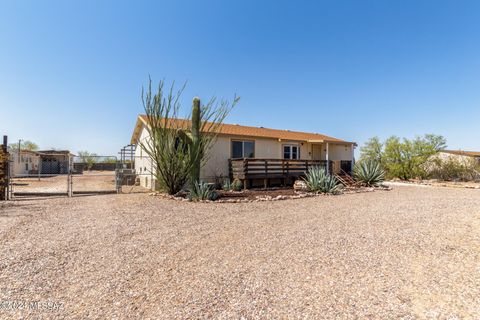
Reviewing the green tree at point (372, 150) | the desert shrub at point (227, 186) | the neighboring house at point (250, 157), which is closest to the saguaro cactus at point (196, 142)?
the neighboring house at point (250, 157)

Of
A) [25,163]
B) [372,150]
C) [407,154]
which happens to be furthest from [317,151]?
[25,163]

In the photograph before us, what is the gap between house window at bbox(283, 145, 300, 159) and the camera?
54.7 feet

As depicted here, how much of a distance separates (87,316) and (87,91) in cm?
1588

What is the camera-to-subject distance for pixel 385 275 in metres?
3.08

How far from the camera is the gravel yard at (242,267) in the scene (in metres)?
2.39

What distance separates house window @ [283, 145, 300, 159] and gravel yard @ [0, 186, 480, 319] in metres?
10.5

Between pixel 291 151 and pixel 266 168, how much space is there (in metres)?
4.43

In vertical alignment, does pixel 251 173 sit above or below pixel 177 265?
above

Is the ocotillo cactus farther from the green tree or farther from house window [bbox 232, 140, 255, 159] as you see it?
the green tree

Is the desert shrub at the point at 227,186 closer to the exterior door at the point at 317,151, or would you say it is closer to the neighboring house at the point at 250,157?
the neighboring house at the point at 250,157

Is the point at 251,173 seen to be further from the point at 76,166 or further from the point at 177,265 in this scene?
the point at 76,166

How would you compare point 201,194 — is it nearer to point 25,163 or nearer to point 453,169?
point 453,169

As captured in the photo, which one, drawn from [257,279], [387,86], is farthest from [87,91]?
[387,86]

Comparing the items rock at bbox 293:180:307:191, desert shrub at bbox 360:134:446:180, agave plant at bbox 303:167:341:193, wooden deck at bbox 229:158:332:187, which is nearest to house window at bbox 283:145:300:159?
wooden deck at bbox 229:158:332:187
